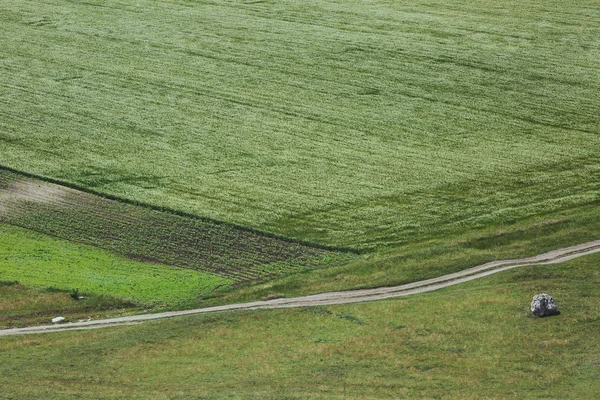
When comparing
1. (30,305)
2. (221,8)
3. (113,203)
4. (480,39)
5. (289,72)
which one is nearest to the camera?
(30,305)

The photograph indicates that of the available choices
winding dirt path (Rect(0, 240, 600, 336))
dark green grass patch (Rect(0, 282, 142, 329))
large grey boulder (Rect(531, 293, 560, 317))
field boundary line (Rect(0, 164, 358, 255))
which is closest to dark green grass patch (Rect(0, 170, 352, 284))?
field boundary line (Rect(0, 164, 358, 255))

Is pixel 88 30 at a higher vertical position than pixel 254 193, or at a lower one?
higher

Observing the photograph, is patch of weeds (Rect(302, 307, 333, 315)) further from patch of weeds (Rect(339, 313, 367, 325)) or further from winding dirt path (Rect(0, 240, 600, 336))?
winding dirt path (Rect(0, 240, 600, 336))

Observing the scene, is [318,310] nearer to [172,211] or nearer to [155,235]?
[155,235]

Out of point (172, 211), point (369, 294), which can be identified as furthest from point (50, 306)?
point (369, 294)

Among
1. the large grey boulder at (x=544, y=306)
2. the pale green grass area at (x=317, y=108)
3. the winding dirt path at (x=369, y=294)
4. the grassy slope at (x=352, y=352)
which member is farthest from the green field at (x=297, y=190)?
the winding dirt path at (x=369, y=294)

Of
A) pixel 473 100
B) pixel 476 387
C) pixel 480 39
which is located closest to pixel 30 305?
pixel 476 387

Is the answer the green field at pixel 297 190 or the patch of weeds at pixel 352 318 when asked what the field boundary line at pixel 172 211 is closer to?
the green field at pixel 297 190

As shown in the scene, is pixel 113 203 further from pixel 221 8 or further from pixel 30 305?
pixel 221 8
